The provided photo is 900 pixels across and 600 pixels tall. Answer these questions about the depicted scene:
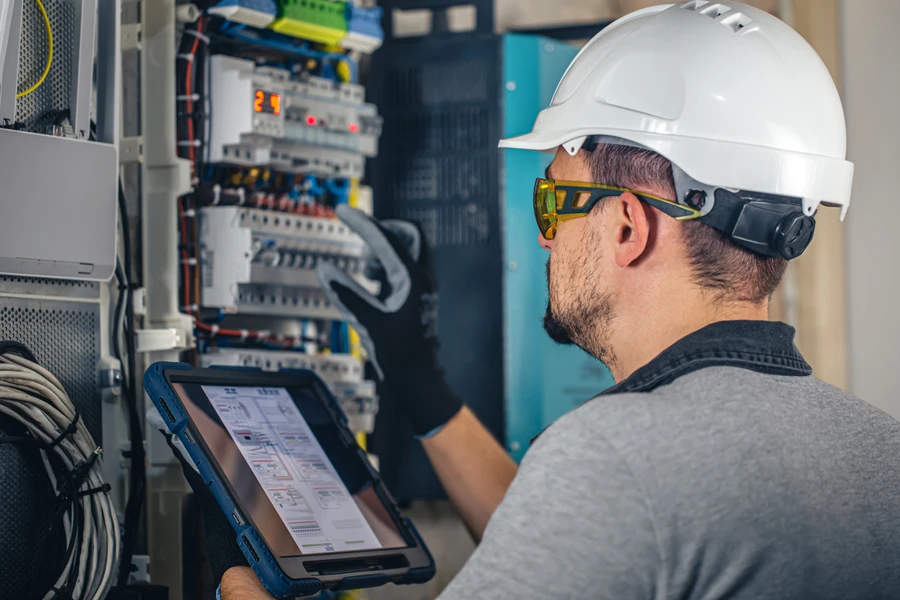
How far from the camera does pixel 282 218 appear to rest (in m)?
2.15

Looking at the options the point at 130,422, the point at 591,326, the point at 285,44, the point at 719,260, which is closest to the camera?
the point at 719,260

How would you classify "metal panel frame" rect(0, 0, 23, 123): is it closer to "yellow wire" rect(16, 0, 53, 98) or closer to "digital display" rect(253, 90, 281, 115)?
"yellow wire" rect(16, 0, 53, 98)

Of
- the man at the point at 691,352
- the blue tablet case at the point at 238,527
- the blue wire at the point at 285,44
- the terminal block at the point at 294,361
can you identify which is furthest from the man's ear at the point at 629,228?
the blue wire at the point at 285,44

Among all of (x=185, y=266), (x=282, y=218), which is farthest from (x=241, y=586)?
(x=282, y=218)

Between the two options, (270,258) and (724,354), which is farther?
(270,258)

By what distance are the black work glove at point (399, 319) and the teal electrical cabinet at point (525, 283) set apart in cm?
39

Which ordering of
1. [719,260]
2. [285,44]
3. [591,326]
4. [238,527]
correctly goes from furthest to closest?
[285,44] < [238,527] < [591,326] < [719,260]

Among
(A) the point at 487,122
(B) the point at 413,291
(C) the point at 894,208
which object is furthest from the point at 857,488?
(C) the point at 894,208

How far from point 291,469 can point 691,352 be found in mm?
791

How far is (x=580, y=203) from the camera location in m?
1.49

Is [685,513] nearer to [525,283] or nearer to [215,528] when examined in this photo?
[215,528]

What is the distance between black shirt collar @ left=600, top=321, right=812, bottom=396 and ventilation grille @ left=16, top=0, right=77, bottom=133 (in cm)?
104

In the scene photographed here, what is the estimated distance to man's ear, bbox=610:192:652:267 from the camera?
4.59 ft

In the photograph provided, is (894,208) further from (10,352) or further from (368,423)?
(10,352)
